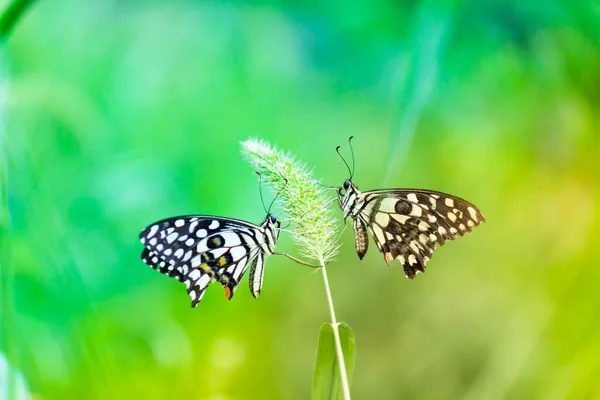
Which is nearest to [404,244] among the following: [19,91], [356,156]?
[356,156]

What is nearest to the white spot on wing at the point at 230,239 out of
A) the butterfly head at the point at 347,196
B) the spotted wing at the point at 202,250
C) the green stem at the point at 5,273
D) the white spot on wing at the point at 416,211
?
the spotted wing at the point at 202,250

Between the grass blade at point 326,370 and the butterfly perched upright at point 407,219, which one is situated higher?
the butterfly perched upright at point 407,219

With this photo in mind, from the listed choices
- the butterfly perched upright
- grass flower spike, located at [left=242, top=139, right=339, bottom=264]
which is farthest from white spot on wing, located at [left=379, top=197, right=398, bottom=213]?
grass flower spike, located at [left=242, top=139, right=339, bottom=264]

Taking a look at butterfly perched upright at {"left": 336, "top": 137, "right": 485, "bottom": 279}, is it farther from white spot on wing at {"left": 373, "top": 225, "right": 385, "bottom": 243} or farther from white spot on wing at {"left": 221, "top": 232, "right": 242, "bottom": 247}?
white spot on wing at {"left": 221, "top": 232, "right": 242, "bottom": 247}

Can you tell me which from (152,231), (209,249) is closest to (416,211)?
(209,249)

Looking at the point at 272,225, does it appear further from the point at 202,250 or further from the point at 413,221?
the point at 413,221

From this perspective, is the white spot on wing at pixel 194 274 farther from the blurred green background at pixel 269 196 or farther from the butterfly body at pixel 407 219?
the butterfly body at pixel 407 219

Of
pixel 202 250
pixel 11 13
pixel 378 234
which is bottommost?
pixel 202 250

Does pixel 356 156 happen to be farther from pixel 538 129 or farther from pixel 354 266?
pixel 538 129
